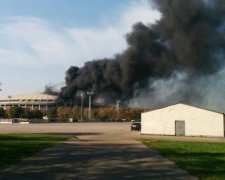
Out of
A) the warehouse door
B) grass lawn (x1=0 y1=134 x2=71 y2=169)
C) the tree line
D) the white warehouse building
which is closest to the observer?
grass lawn (x1=0 y1=134 x2=71 y2=169)

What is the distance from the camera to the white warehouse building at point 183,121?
200 feet

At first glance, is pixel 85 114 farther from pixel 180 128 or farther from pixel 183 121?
pixel 183 121

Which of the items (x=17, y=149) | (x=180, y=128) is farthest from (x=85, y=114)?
(x=17, y=149)

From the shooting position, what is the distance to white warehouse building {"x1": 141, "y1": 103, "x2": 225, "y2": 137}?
61.0 meters

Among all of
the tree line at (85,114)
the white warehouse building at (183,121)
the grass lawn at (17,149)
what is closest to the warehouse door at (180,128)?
the white warehouse building at (183,121)

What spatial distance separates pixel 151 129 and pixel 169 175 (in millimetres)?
48720

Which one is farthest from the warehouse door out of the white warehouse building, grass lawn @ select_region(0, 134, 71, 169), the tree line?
the tree line

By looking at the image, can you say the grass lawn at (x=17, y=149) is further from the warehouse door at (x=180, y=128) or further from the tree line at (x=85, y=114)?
the tree line at (x=85, y=114)

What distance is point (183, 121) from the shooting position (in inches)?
2472

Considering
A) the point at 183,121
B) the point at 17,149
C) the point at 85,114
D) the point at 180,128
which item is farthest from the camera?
the point at 85,114

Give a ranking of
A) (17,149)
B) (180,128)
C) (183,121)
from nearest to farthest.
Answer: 1. (17,149)
2. (183,121)
3. (180,128)

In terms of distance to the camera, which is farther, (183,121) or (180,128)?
(180,128)

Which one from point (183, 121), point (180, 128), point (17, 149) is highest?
point (183, 121)

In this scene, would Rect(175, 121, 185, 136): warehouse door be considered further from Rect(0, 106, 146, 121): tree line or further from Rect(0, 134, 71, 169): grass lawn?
Rect(0, 106, 146, 121): tree line
